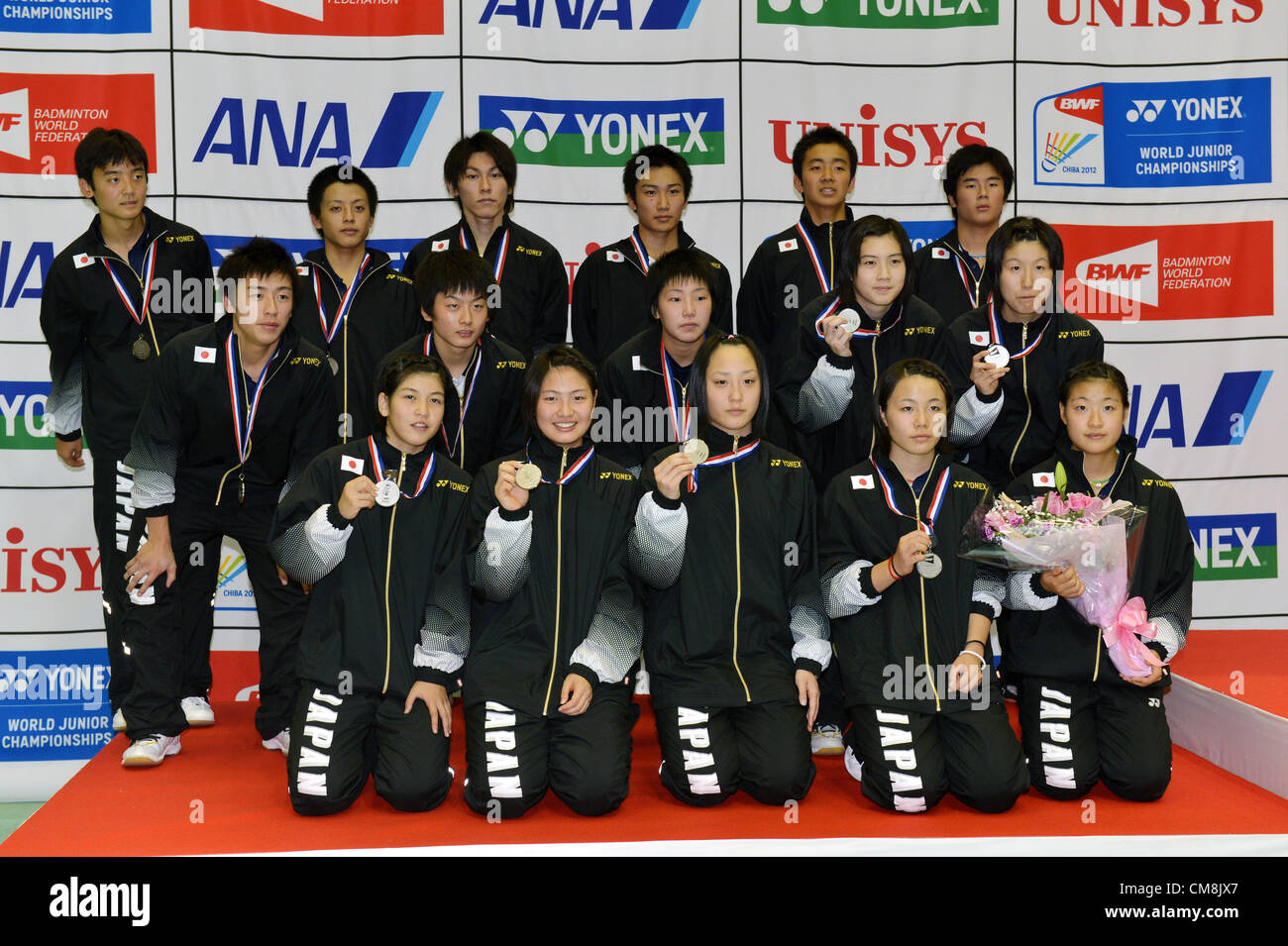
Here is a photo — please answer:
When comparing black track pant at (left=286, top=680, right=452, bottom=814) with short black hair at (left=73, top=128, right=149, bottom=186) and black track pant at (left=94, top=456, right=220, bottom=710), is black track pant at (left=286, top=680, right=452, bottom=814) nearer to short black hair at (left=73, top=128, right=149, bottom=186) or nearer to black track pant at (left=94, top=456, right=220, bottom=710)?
black track pant at (left=94, top=456, right=220, bottom=710)

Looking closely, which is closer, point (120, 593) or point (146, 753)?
point (146, 753)

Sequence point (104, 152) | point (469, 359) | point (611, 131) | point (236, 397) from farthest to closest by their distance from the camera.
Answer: point (611, 131) → point (104, 152) → point (469, 359) → point (236, 397)

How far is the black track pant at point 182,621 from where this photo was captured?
445 cm

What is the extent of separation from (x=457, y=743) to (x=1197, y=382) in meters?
4.04

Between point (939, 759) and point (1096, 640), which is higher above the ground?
point (1096, 640)

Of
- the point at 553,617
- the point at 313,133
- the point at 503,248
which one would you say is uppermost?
the point at 313,133

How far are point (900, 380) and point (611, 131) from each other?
2551 millimetres

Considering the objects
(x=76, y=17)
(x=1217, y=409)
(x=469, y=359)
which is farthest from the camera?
(x=1217, y=409)

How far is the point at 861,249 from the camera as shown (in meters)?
4.50

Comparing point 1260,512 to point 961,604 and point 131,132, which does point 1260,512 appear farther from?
point 131,132

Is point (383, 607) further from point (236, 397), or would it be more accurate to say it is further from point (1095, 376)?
point (1095, 376)

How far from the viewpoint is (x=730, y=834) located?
358cm

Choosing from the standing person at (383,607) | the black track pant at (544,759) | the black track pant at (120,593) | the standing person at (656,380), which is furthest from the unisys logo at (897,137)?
the black track pant at (120,593)
